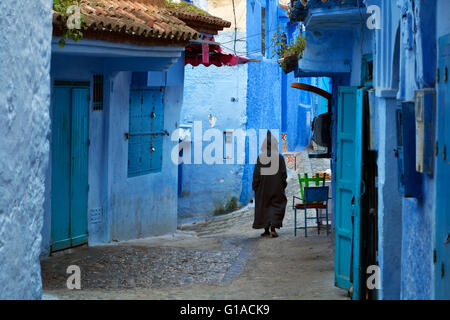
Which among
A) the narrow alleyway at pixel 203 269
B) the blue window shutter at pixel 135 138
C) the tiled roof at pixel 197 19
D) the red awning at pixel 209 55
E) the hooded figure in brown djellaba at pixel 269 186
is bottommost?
the narrow alleyway at pixel 203 269

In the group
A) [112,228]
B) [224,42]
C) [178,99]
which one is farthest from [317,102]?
[112,228]

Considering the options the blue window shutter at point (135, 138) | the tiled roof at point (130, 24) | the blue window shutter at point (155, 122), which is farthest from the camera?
the blue window shutter at point (155, 122)

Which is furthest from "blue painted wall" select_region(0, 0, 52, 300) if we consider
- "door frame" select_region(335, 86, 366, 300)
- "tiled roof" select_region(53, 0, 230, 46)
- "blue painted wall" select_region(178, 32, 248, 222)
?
"blue painted wall" select_region(178, 32, 248, 222)

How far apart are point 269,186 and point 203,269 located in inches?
134

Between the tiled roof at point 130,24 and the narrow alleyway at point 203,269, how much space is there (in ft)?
9.27

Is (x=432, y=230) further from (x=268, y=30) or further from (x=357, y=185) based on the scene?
(x=268, y=30)

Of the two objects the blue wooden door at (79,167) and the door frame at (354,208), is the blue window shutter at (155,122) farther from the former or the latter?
the door frame at (354,208)

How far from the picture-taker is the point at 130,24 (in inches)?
374

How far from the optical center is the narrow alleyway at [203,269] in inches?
332

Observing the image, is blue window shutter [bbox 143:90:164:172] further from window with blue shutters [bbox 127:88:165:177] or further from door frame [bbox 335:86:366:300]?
door frame [bbox 335:86:366:300]

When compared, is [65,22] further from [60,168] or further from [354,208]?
[354,208]

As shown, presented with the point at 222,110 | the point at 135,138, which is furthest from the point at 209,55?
the point at 222,110

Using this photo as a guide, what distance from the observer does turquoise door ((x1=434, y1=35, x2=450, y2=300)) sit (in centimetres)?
458

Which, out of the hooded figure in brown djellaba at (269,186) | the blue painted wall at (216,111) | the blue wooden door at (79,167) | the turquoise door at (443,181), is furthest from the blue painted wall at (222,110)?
the turquoise door at (443,181)
